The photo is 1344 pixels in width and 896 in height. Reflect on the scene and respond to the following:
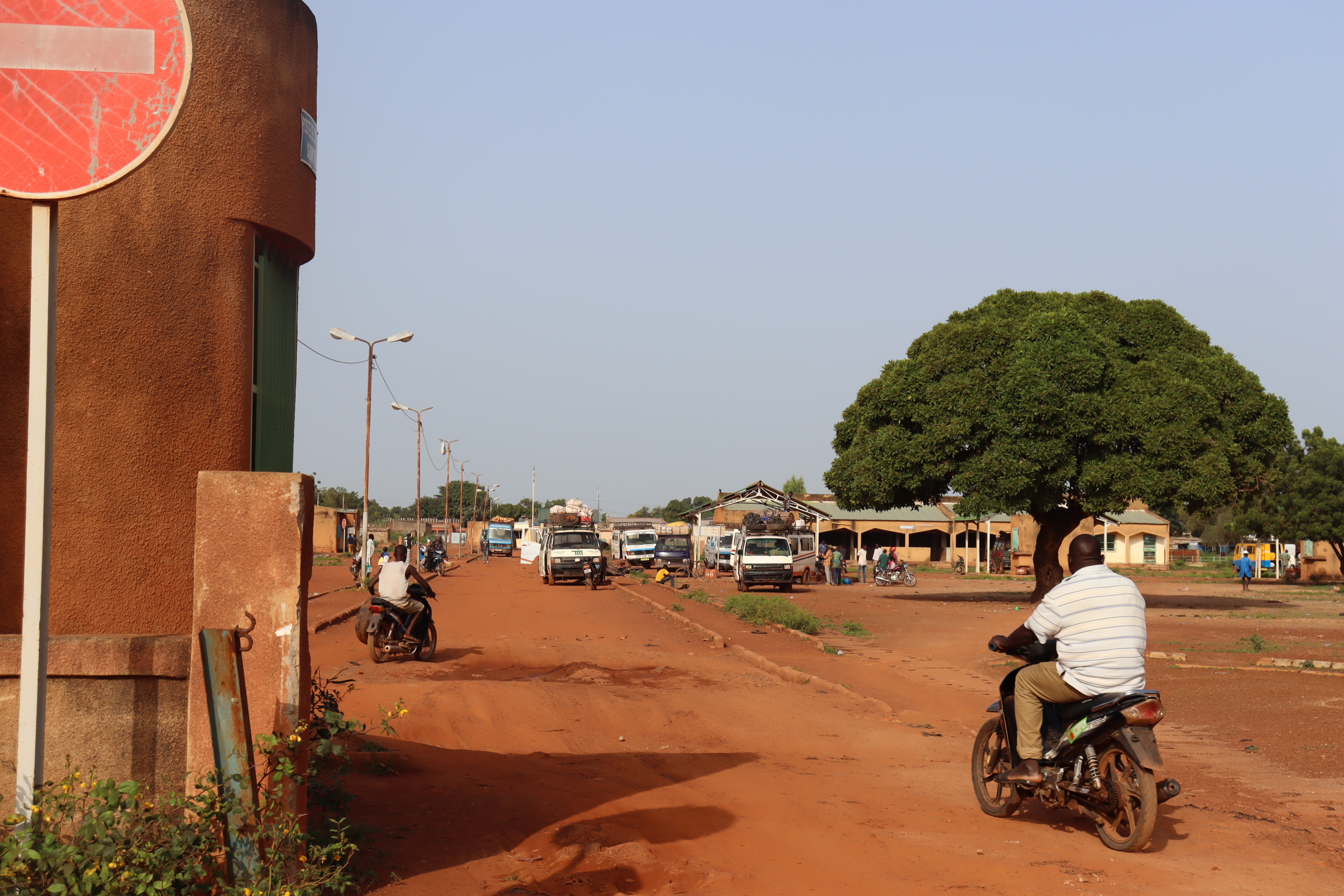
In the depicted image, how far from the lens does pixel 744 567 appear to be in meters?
36.2

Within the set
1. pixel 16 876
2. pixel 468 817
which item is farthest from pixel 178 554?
pixel 468 817

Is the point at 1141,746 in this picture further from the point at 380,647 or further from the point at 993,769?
the point at 380,647

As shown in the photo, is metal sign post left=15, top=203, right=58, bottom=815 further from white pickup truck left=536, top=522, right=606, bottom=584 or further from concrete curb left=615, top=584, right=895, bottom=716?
white pickup truck left=536, top=522, right=606, bottom=584

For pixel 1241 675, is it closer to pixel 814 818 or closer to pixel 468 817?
pixel 814 818

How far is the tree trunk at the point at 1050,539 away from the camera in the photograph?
30.5 meters

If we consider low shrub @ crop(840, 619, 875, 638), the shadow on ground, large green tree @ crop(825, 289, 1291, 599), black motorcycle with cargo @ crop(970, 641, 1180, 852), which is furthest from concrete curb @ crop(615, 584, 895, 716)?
large green tree @ crop(825, 289, 1291, 599)

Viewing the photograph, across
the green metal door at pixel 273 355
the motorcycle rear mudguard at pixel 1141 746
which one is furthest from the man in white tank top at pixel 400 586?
the motorcycle rear mudguard at pixel 1141 746

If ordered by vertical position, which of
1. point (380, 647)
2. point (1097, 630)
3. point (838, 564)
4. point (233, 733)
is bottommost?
point (838, 564)

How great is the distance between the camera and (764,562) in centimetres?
3619

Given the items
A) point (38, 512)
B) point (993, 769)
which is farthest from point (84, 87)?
point (993, 769)

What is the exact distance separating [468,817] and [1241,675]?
12.1 m

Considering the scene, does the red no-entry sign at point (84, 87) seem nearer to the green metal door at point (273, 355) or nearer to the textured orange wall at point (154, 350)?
the textured orange wall at point (154, 350)

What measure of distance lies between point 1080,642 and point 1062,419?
23.3 metres

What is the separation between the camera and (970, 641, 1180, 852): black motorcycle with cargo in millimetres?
6125
